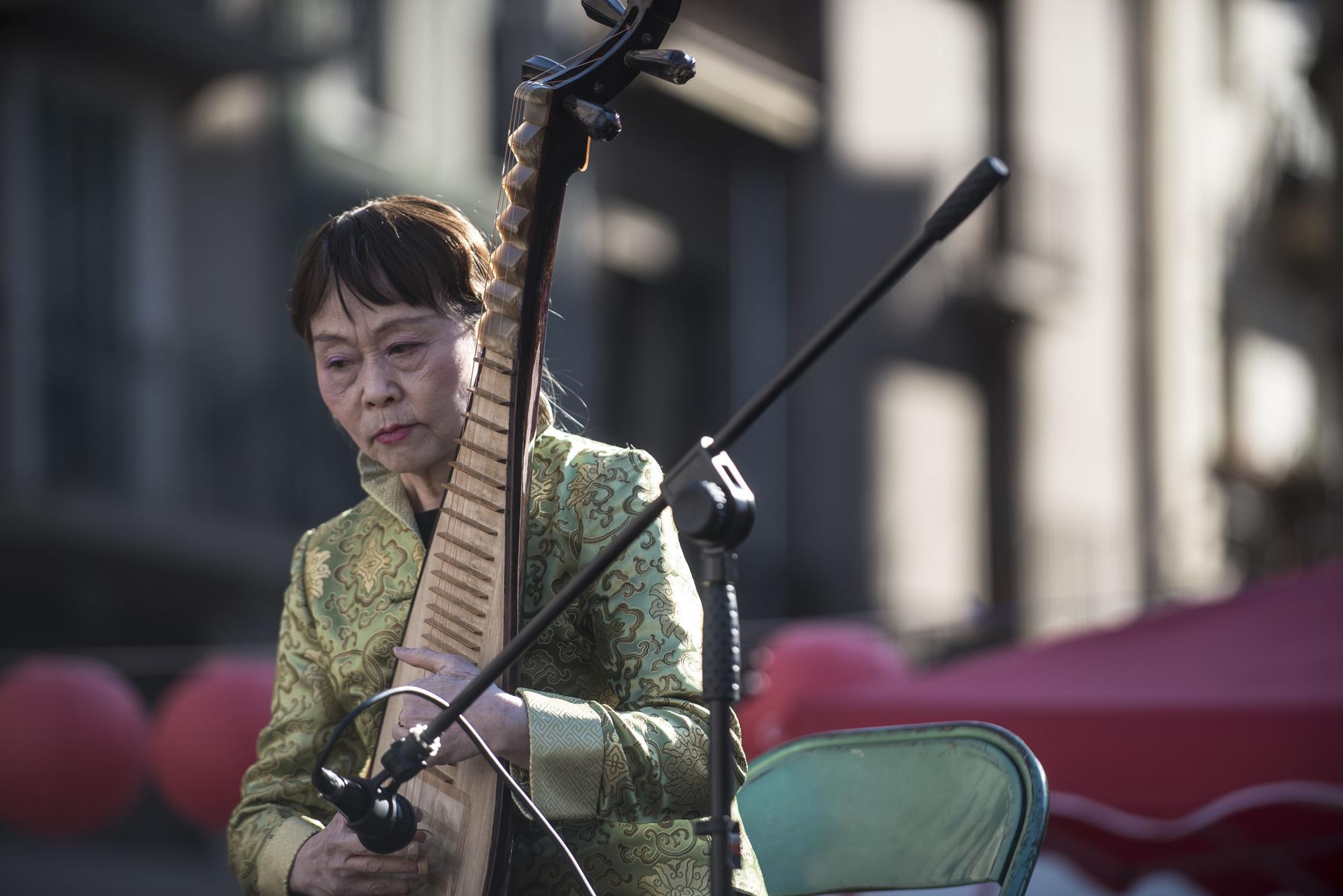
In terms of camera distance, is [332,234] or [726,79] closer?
[332,234]

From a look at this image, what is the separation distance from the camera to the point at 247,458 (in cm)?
939

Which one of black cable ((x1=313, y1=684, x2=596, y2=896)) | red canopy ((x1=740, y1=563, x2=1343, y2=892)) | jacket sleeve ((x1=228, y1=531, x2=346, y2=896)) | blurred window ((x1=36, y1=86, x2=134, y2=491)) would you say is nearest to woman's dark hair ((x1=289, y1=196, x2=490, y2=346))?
jacket sleeve ((x1=228, y1=531, x2=346, y2=896))

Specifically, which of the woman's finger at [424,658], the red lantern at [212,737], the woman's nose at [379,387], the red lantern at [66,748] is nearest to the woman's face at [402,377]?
the woman's nose at [379,387]

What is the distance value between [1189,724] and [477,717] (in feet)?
6.57

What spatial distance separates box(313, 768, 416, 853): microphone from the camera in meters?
1.45

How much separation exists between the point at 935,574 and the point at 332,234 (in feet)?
Result: 36.3

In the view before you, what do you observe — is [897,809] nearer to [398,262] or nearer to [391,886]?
[391,886]

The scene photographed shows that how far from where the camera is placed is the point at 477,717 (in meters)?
1.55

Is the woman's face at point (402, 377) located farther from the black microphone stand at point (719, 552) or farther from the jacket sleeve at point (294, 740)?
the black microphone stand at point (719, 552)

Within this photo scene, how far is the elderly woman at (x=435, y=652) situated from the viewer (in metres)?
1.59

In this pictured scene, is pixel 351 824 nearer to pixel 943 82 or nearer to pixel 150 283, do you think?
pixel 150 283

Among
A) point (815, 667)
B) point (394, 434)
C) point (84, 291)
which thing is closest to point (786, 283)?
point (84, 291)

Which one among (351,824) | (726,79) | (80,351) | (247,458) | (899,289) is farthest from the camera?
(899,289)

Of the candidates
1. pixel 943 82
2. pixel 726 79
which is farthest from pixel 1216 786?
pixel 943 82
